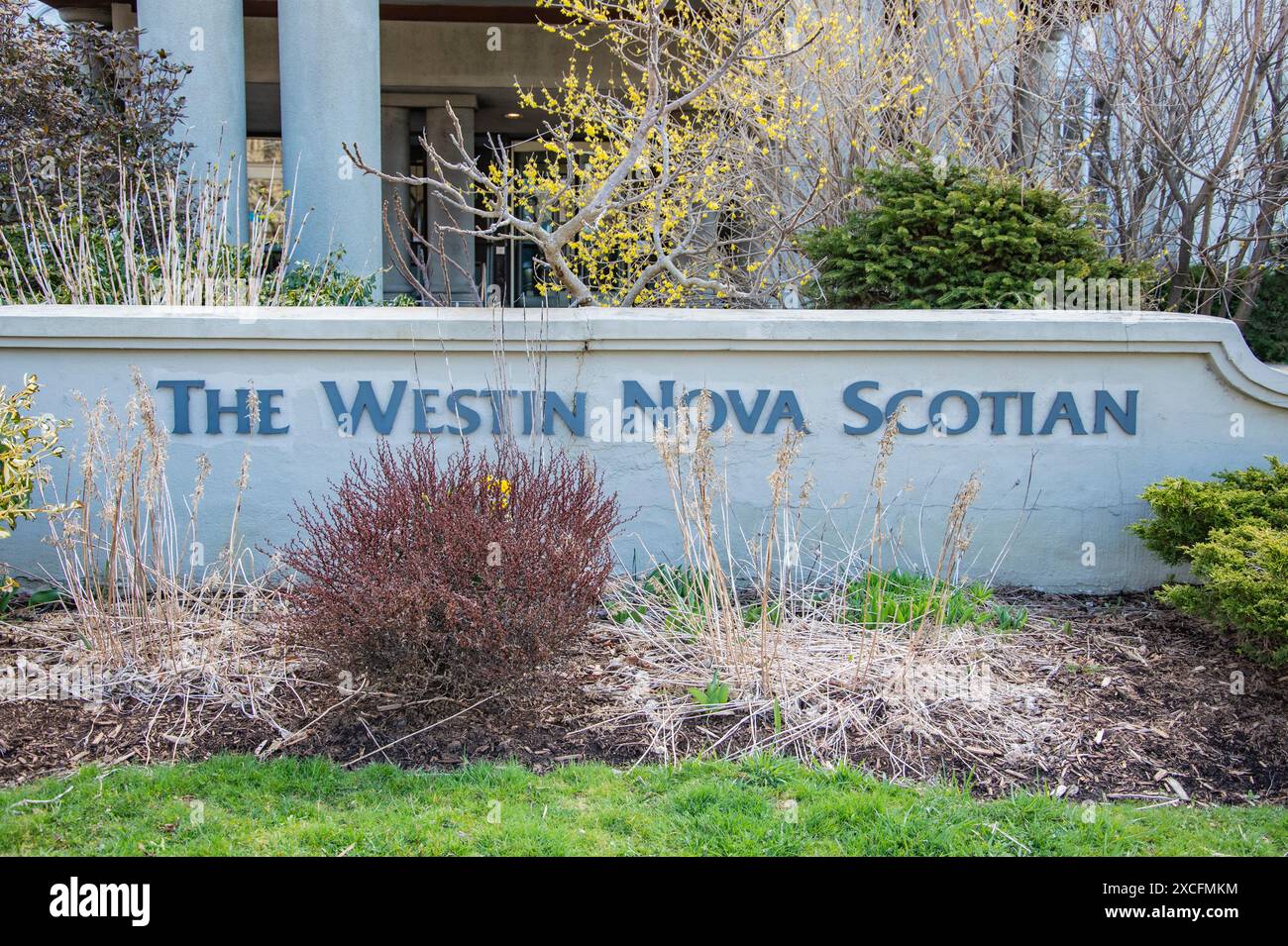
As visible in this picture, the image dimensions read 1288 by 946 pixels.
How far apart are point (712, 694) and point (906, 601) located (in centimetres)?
126

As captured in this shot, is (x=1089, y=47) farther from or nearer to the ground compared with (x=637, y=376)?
farther from the ground

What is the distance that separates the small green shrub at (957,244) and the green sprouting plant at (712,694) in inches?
136

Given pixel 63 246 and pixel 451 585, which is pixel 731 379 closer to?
pixel 451 585

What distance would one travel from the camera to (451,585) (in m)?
4.08

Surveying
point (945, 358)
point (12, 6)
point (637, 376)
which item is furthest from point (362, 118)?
point (945, 358)

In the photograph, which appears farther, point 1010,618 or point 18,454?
point 1010,618

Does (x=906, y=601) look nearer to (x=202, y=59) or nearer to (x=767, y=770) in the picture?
(x=767, y=770)

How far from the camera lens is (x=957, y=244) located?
6.95 m

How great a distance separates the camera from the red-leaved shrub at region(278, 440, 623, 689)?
13.1 feet

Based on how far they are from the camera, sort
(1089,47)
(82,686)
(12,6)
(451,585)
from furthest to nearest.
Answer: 1. (1089,47)
2. (12,6)
3. (82,686)
4. (451,585)

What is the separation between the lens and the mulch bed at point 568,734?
13.0 feet

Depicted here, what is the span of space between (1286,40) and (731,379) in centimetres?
564

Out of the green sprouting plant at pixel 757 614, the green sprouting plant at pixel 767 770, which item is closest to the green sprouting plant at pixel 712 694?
the green sprouting plant at pixel 767 770

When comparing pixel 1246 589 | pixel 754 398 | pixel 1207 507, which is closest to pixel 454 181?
pixel 754 398
